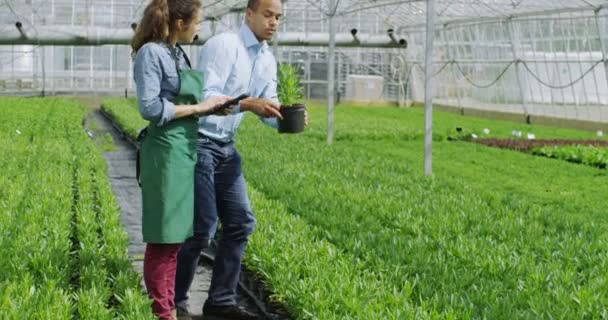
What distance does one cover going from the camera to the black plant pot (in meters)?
4.55

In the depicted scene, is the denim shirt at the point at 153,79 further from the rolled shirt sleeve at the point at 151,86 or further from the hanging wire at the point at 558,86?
the hanging wire at the point at 558,86

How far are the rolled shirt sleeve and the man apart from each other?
32 centimetres

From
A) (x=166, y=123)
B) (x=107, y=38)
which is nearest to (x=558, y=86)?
(x=107, y=38)

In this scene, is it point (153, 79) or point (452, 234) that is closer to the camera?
point (153, 79)

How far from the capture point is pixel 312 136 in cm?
1847

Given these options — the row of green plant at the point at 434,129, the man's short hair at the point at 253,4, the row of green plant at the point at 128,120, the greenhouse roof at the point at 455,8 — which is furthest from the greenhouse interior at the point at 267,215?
the greenhouse roof at the point at 455,8

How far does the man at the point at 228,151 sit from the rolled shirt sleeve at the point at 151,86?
12.8 inches

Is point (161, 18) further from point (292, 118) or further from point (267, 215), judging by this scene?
point (267, 215)

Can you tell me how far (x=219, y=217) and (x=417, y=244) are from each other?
1.62m

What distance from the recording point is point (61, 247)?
557 centimetres

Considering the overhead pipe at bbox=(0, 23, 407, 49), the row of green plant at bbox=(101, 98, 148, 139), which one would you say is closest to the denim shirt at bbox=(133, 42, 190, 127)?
the row of green plant at bbox=(101, 98, 148, 139)

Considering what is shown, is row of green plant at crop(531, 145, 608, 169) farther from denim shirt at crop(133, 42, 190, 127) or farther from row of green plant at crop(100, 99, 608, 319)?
denim shirt at crop(133, 42, 190, 127)

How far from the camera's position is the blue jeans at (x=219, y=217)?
462 centimetres

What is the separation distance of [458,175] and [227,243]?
844cm
